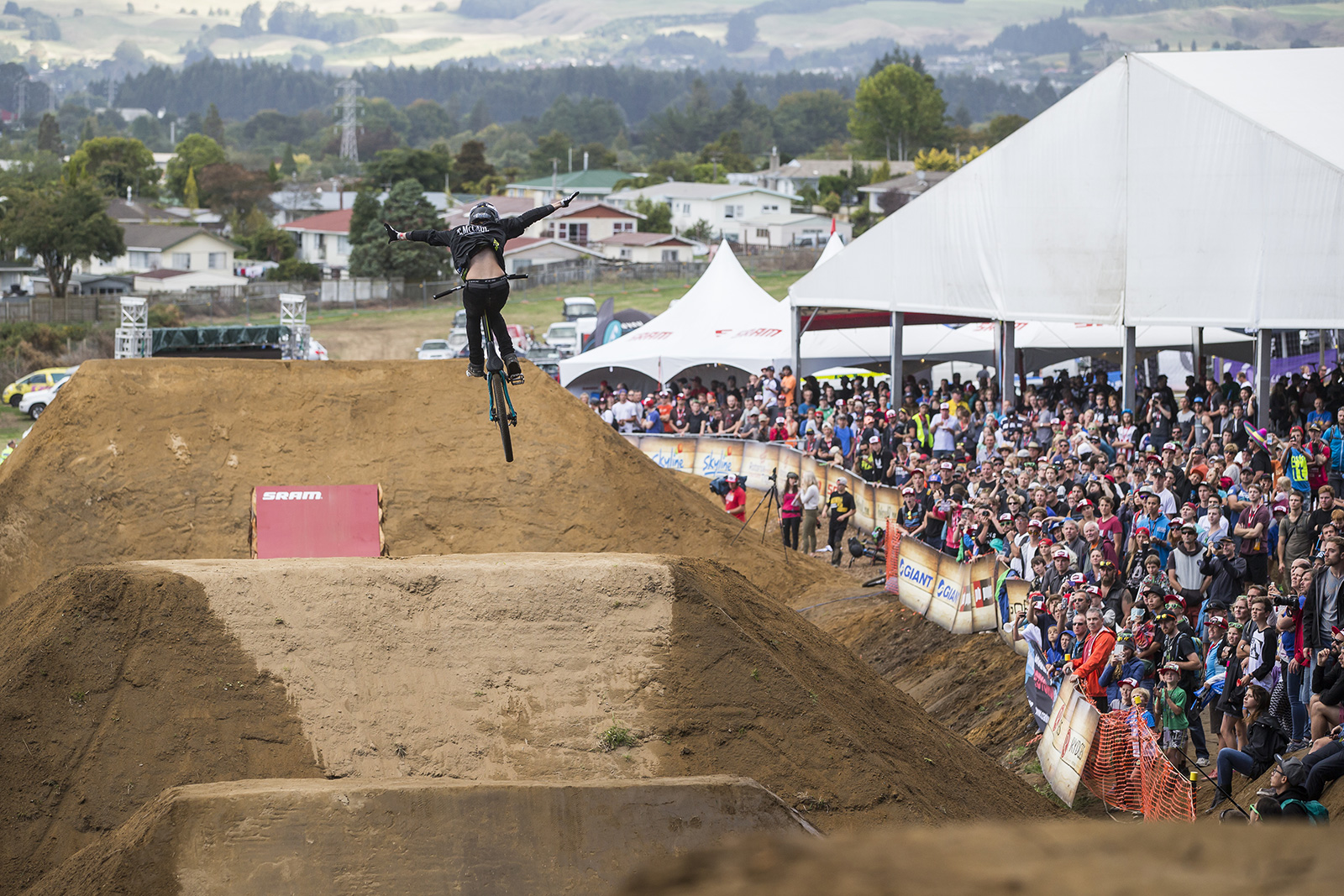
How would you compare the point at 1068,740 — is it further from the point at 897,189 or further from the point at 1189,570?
the point at 897,189

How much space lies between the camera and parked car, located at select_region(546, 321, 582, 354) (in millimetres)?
47469

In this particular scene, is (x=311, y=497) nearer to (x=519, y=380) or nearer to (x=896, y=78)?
(x=519, y=380)

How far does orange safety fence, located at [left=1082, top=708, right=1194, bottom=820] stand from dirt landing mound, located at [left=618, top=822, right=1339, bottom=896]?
8.04 m

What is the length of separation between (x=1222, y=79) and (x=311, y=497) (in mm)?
14590

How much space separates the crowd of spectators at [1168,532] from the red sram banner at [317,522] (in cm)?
767

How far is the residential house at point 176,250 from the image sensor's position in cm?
8506

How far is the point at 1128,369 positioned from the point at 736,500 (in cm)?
784

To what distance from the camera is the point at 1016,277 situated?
21.5 meters

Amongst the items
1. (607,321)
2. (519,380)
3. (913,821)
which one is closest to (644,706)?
(913,821)

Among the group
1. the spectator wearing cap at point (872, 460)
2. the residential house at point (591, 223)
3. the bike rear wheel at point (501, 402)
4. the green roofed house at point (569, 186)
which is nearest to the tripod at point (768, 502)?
the spectator wearing cap at point (872, 460)

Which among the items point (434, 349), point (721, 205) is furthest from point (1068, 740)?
point (721, 205)

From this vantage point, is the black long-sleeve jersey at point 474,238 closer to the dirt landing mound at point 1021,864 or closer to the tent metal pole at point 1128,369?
the dirt landing mound at point 1021,864

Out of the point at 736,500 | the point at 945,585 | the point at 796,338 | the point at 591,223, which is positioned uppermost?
the point at 591,223

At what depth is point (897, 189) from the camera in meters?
104
